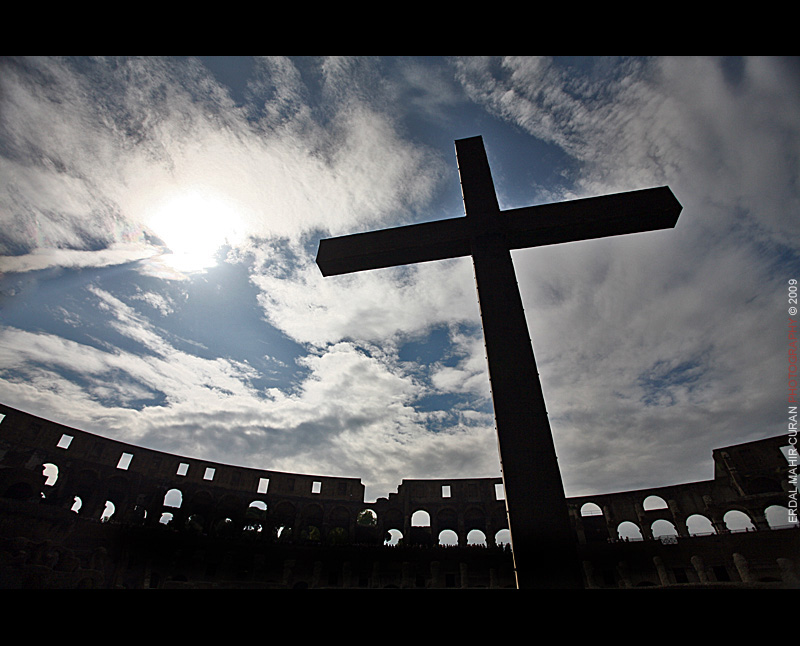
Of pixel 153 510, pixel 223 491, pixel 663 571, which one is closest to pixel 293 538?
pixel 223 491

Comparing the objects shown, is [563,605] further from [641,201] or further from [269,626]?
[641,201]

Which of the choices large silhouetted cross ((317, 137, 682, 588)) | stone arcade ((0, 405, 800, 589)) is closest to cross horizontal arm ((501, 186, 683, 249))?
large silhouetted cross ((317, 137, 682, 588))

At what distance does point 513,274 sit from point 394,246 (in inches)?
62.5

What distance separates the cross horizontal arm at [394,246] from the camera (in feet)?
15.6

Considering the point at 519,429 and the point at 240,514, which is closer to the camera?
the point at 519,429

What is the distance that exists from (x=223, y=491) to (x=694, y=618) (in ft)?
102

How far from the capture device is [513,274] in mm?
4250

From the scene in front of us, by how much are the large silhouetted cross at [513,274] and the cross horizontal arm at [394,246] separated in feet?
0.04

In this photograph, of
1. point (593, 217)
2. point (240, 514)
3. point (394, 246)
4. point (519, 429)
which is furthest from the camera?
point (240, 514)

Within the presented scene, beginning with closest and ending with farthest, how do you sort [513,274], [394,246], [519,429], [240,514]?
1. [519,429]
2. [513,274]
3. [394,246]
4. [240,514]

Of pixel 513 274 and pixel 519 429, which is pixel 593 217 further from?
pixel 519 429

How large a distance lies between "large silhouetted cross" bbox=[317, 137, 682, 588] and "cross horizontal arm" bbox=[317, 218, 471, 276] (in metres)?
0.01

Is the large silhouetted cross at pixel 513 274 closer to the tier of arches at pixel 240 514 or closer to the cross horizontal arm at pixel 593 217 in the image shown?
the cross horizontal arm at pixel 593 217

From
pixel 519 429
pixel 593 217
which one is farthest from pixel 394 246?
pixel 519 429
